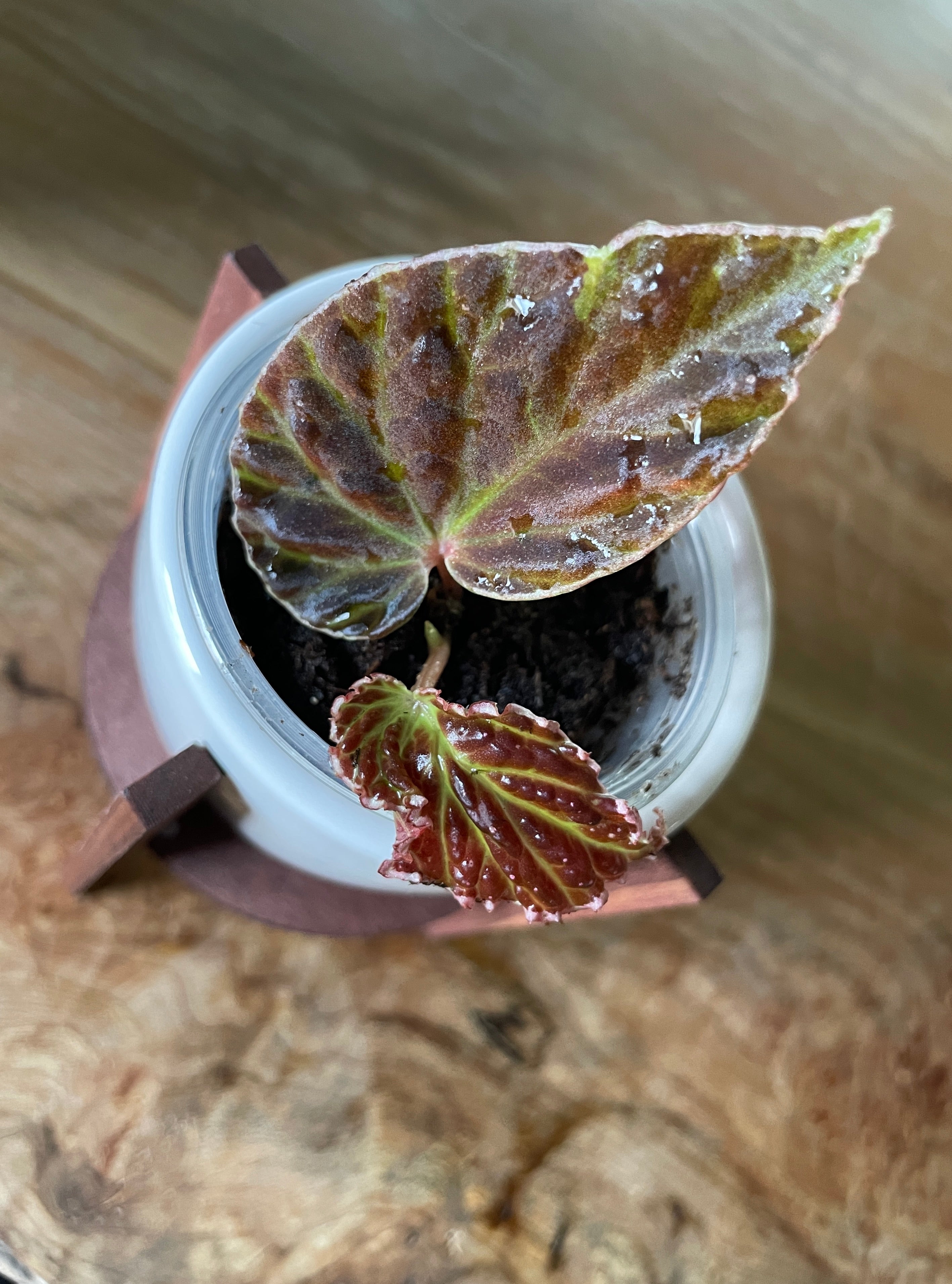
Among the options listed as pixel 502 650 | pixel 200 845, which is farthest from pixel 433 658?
pixel 200 845

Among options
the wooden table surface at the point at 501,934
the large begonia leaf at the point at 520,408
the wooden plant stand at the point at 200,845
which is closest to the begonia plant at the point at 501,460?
the large begonia leaf at the point at 520,408

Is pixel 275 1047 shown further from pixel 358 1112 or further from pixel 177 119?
pixel 177 119

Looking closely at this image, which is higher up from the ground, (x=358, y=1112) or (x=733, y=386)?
(x=733, y=386)

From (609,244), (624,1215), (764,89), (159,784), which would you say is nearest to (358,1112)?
(624,1215)

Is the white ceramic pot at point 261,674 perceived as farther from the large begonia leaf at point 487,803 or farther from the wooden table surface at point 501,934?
the wooden table surface at point 501,934

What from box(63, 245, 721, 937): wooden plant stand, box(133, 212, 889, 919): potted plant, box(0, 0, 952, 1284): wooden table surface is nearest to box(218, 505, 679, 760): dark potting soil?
box(133, 212, 889, 919): potted plant

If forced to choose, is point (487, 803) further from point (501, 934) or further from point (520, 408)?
point (501, 934)

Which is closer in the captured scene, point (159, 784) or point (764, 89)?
point (159, 784)

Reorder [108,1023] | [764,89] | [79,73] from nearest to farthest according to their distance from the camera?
[108,1023] → [79,73] → [764,89]
